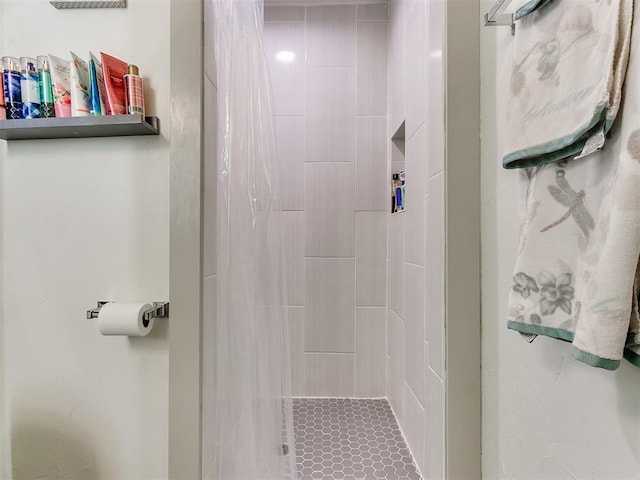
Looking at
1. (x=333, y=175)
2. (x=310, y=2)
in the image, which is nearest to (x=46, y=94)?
(x=333, y=175)

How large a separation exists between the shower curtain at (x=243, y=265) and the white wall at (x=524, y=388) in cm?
55

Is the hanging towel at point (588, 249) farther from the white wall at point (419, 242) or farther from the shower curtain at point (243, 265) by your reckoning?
the shower curtain at point (243, 265)

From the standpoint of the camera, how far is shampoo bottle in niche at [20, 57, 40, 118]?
0.84 metres

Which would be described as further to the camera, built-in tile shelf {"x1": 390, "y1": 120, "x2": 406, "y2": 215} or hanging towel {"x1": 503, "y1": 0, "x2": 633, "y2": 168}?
built-in tile shelf {"x1": 390, "y1": 120, "x2": 406, "y2": 215}

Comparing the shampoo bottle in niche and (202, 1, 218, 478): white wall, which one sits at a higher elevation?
the shampoo bottle in niche

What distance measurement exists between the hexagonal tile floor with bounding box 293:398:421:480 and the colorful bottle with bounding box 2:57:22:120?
53.4 inches

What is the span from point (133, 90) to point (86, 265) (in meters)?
0.47

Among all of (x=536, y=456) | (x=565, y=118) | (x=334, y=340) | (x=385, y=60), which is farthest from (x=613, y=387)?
(x=385, y=60)

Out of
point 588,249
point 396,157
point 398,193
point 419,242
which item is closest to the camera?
point 588,249

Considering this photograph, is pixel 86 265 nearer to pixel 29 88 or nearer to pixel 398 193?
pixel 29 88

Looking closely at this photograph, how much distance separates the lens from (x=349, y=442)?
135 centimetres

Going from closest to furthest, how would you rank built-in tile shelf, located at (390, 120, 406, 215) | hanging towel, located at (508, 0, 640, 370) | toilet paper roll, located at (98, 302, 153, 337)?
1. hanging towel, located at (508, 0, 640, 370)
2. toilet paper roll, located at (98, 302, 153, 337)
3. built-in tile shelf, located at (390, 120, 406, 215)

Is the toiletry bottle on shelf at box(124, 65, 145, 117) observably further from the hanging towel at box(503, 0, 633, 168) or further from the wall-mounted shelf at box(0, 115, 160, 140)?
the hanging towel at box(503, 0, 633, 168)

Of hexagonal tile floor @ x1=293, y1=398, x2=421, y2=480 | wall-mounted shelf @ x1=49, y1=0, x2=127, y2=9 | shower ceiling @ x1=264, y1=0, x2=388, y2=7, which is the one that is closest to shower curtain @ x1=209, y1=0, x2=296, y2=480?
wall-mounted shelf @ x1=49, y1=0, x2=127, y2=9
